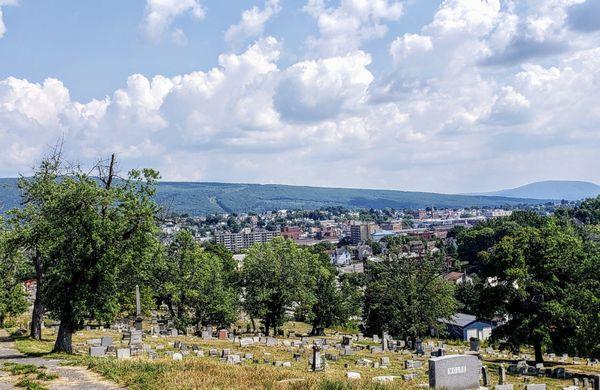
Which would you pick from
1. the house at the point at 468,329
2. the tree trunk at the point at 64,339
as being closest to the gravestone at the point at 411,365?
the tree trunk at the point at 64,339

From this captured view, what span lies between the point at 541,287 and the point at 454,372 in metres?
17.5

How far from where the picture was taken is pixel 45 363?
776 inches

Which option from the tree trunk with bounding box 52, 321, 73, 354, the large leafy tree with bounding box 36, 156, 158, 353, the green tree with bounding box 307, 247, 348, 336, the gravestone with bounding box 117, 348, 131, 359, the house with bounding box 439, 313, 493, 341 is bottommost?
the house with bounding box 439, 313, 493, 341

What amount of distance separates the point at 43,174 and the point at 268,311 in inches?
905

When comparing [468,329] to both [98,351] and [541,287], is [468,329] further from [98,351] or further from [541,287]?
[98,351]

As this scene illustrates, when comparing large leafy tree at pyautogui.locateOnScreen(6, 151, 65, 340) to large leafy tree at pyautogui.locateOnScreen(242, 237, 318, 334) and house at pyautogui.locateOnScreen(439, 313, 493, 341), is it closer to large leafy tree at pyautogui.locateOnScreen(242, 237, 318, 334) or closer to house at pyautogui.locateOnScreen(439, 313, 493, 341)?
large leafy tree at pyautogui.locateOnScreen(242, 237, 318, 334)

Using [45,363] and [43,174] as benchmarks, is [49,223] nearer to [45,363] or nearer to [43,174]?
[45,363]

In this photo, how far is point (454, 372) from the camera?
16906 mm

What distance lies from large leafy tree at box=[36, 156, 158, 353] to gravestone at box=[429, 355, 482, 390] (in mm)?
13001

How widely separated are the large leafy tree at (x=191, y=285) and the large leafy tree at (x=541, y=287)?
2109 cm

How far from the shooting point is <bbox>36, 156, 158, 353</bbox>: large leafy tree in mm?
23156

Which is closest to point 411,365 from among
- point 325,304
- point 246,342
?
point 246,342

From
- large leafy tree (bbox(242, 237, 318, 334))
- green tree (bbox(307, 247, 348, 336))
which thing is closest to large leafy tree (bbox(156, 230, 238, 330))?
large leafy tree (bbox(242, 237, 318, 334))

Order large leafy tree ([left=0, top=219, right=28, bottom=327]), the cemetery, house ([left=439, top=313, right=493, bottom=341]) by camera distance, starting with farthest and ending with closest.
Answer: house ([left=439, top=313, right=493, bottom=341]) → large leafy tree ([left=0, top=219, right=28, bottom=327]) → the cemetery
